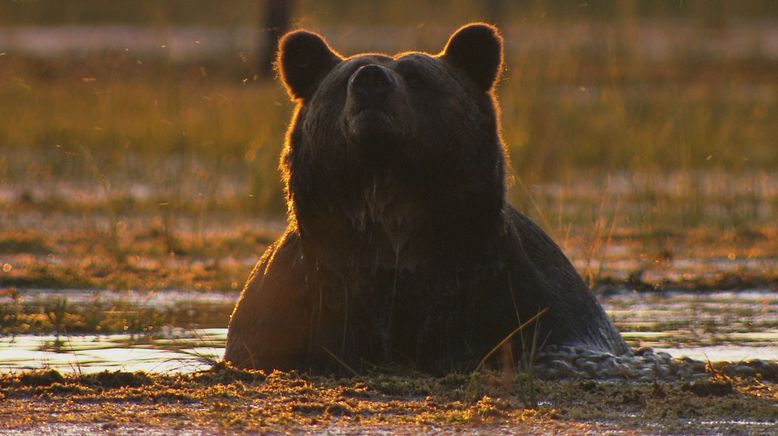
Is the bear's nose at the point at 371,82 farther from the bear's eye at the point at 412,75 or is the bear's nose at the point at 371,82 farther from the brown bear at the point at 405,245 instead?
the bear's eye at the point at 412,75

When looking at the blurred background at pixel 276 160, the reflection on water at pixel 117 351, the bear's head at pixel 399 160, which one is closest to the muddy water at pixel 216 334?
the reflection on water at pixel 117 351

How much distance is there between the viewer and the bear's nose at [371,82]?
5273 mm

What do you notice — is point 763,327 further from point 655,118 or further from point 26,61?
point 26,61

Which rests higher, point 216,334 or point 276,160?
point 276,160

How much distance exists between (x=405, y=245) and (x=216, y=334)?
78.8 inches

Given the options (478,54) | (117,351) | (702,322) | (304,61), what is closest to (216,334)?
(117,351)

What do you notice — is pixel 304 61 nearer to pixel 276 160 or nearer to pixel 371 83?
pixel 371 83

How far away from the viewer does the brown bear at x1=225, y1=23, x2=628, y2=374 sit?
563 centimetres

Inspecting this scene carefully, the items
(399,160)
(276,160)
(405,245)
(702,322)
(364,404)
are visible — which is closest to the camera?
(364,404)

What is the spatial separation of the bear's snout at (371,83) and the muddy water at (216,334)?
148cm

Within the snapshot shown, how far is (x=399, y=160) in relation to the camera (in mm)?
5566

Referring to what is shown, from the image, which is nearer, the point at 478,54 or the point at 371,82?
the point at 371,82

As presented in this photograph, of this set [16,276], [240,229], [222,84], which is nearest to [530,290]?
[16,276]

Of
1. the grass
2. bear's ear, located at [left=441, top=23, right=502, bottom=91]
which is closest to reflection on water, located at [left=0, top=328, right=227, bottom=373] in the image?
the grass
